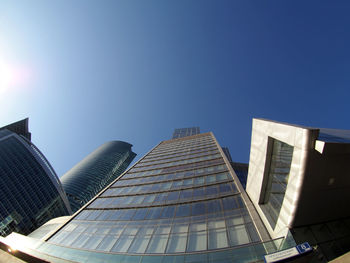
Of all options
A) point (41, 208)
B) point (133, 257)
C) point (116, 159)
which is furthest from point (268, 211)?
point (116, 159)

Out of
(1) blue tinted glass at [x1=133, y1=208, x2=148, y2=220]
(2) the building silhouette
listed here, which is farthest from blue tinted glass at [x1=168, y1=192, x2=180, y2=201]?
(1) blue tinted glass at [x1=133, y1=208, x2=148, y2=220]

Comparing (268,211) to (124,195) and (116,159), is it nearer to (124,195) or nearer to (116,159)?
(124,195)

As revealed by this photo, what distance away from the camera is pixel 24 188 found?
7325 centimetres

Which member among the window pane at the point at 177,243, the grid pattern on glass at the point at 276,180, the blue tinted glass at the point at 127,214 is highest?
the grid pattern on glass at the point at 276,180

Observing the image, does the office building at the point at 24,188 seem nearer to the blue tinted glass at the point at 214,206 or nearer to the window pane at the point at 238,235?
the blue tinted glass at the point at 214,206

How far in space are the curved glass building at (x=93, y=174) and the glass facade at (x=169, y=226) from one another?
110 m

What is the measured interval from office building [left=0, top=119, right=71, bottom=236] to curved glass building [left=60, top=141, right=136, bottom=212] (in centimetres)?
2282

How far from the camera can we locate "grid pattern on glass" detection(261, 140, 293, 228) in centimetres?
860

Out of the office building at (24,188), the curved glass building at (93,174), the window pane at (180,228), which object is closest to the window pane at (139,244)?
the window pane at (180,228)

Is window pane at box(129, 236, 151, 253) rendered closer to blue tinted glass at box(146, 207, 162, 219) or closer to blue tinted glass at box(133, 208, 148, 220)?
blue tinted glass at box(146, 207, 162, 219)

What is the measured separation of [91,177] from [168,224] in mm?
141946

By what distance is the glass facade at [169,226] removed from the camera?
883cm

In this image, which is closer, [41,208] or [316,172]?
[316,172]

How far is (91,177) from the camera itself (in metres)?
131
